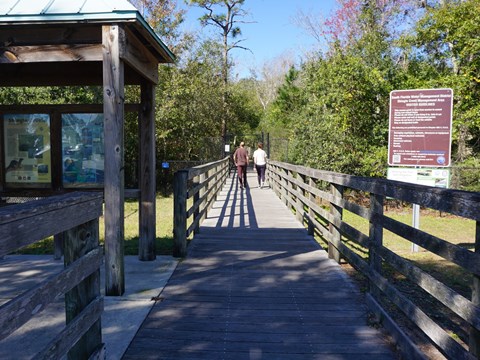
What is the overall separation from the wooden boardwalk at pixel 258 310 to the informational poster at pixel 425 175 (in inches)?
94.5

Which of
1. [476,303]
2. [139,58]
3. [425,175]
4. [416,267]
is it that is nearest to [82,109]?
[139,58]

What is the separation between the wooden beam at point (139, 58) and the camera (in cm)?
433

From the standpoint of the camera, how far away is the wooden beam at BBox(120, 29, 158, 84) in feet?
14.2

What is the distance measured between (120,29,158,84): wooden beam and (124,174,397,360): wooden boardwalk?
2.44m

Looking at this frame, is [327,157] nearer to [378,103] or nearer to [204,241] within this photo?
[378,103]

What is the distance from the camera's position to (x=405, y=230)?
3.10 metres

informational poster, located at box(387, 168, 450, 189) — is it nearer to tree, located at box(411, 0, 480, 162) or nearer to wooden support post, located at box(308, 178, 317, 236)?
wooden support post, located at box(308, 178, 317, 236)

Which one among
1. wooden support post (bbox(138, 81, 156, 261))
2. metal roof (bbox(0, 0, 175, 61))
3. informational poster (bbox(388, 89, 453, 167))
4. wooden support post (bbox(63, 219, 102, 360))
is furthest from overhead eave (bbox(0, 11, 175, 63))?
informational poster (bbox(388, 89, 453, 167))

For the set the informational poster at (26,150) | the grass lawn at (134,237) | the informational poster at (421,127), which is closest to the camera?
the informational poster at (26,150)

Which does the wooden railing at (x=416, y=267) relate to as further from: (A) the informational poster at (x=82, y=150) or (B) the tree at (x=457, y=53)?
(B) the tree at (x=457, y=53)

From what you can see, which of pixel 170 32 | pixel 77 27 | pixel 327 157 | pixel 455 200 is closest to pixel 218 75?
pixel 170 32

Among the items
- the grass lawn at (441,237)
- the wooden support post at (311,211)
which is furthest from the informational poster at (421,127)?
the wooden support post at (311,211)

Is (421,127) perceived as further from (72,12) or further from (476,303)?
(72,12)

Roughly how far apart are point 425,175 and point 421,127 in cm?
87
